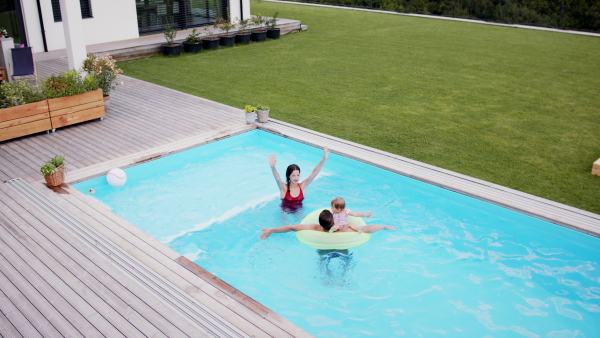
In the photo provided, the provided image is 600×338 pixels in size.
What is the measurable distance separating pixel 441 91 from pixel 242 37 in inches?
293

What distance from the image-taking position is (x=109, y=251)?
5.60 metres

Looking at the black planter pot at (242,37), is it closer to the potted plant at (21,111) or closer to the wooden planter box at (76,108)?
the wooden planter box at (76,108)

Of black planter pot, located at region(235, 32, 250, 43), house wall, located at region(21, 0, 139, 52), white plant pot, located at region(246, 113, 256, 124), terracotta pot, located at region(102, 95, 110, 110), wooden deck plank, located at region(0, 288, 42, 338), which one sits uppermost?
house wall, located at region(21, 0, 139, 52)

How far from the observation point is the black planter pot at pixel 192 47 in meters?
15.4

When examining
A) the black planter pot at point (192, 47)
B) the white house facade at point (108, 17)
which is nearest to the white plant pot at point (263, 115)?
the white house facade at point (108, 17)

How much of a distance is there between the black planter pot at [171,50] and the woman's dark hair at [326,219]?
10290 millimetres

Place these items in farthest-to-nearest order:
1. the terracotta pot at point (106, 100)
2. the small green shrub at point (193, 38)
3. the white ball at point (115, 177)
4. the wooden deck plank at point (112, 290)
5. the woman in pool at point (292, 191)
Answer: the small green shrub at point (193, 38), the terracotta pot at point (106, 100), the white ball at point (115, 177), the woman in pool at point (292, 191), the wooden deck plank at point (112, 290)

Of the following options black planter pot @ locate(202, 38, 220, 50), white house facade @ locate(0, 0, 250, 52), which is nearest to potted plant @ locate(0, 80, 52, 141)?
white house facade @ locate(0, 0, 250, 52)

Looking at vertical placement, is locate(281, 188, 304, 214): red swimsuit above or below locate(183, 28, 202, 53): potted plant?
below

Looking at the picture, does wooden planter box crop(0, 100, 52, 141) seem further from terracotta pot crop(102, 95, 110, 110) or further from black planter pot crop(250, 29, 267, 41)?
black planter pot crop(250, 29, 267, 41)

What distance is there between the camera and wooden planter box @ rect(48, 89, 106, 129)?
9117mm

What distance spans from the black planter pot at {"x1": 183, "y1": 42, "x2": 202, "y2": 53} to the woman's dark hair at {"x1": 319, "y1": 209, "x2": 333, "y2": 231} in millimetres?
10547

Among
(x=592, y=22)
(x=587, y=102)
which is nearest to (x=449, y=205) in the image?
(x=587, y=102)

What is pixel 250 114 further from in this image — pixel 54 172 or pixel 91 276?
pixel 91 276
